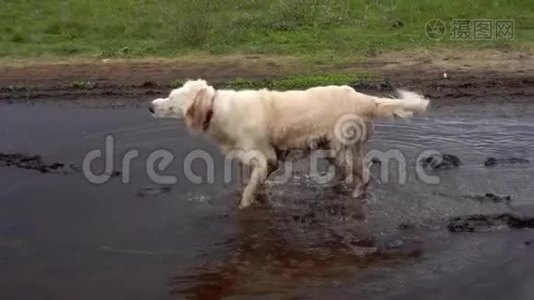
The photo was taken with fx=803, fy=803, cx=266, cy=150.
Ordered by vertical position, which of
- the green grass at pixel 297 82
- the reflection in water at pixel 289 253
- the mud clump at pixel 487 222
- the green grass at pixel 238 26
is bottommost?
the reflection in water at pixel 289 253

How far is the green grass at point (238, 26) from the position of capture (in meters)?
15.4

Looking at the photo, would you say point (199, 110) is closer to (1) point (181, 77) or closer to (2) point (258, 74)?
(1) point (181, 77)

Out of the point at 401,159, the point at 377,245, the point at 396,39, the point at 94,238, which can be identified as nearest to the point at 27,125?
the point at 94,238

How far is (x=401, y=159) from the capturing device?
9.42 m

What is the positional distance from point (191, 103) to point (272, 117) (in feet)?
2.66

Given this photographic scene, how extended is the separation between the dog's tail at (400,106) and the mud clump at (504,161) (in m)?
1.53

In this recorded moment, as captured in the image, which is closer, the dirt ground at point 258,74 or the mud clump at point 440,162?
the mud clump at point 440,162

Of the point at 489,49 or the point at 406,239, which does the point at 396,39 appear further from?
the point at 406,239

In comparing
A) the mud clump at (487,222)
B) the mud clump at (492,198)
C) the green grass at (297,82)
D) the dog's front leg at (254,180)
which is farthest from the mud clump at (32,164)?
the mud clump at (492,198)

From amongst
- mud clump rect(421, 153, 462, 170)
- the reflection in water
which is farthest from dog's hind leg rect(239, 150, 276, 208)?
mud clump rect(421, 153, 462, 170)

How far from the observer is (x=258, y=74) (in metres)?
13.5

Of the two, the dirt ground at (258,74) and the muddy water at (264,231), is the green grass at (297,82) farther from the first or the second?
the muddy water at (264,231)

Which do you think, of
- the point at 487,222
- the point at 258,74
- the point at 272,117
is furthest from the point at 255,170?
the point at 258,74

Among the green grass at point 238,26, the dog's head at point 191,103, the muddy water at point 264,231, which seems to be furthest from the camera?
the green grass at point 238,26
